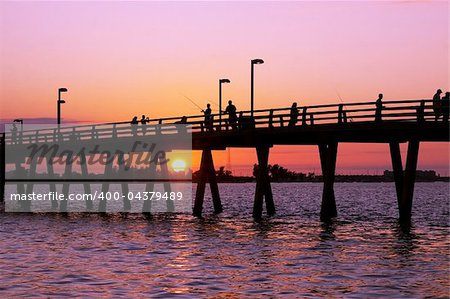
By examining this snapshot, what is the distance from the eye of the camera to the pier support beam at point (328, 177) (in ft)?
129

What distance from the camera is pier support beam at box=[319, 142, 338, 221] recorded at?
129ft

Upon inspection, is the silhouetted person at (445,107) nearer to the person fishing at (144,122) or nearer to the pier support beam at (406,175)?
the pier support beam at (406,175)

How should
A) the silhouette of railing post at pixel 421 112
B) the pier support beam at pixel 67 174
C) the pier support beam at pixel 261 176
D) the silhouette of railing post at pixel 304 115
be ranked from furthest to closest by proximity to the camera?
1. the pier support beam at pixel 67 174
2. the pier support beam at pixel 261 176
3. the silhouette of railing post at pixel 304 115
4. the silhouette of railing post at pixel 421 112

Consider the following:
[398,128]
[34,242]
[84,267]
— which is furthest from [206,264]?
[398,128]

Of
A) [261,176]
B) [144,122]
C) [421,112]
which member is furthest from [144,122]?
[421,112]

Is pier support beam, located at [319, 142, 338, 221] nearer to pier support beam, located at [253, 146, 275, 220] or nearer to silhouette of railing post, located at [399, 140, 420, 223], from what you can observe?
pier support beam, located at [253, 146, 275, 220]

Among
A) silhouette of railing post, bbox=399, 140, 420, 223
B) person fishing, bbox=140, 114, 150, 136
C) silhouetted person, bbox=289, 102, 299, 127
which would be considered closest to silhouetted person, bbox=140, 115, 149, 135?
person fishing, bbox=140, 114, 150, 136

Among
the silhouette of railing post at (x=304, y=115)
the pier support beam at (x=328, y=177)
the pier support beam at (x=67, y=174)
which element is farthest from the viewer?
the pier support beam at (x=67, y=174)

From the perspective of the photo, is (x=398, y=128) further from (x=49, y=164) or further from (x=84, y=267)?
(x=49, y=164)

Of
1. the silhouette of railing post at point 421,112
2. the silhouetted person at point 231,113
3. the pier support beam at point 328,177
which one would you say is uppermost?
the silhouetted person at point 231,113

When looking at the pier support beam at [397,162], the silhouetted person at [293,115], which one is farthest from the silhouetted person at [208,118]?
the pier support beam at [397,162]

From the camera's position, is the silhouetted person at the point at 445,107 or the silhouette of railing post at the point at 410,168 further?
the silhouette of railing post at the point at 410,168

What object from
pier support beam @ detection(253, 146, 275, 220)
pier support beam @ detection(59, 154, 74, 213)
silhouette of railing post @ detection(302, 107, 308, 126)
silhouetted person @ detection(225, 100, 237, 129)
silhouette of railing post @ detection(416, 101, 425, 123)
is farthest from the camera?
pier support beam @ detection(59, 154, 74, 213)

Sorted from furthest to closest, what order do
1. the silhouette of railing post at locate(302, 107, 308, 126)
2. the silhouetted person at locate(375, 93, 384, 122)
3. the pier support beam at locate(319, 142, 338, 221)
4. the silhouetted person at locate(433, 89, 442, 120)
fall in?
the pier support beam at locate(319, 142, 338, 221) → the silhouette of railing post at locate(302, 107, 308, 126) → the silhouetted person at locate(375, 93, 384, 122) → the silhouetted person at locate(433, 89, 442, 120)
